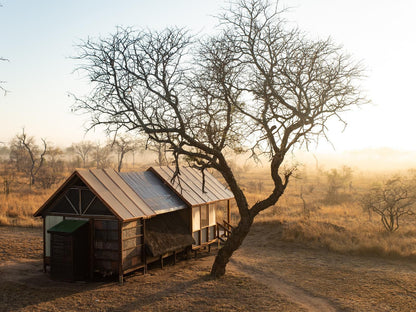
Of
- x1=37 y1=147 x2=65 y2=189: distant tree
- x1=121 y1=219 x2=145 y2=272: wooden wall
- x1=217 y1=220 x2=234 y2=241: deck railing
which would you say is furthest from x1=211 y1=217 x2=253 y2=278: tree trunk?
x1=37 y1=147 x2=65 y2=189: distant tree

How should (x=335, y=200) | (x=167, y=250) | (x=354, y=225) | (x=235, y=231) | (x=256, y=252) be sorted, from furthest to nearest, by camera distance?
(x=335, y=200), (x=354, y=225), (x=256, y=252), (x=167, y=250), (x=235, y=231)

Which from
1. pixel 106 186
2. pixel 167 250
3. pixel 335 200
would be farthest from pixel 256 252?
pixel 335 200

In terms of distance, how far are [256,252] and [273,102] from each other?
28.0 feet

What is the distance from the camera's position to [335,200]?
3338 centimetres

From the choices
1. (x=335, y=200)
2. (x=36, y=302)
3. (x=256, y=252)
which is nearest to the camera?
(x=36, y=302)

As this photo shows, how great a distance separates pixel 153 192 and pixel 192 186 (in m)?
2.78

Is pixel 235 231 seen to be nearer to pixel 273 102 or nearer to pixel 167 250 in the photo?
pixel 167 250

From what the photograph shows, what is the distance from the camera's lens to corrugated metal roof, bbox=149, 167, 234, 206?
16016 mm

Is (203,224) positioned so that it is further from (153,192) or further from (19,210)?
(19,210)

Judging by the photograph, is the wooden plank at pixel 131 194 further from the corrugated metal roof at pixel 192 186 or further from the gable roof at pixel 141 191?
the corrugated metal roof at pixel 192 186

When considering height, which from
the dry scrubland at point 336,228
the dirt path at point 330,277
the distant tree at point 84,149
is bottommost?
the dirt path at point 330,277

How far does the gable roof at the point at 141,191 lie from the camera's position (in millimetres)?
12430

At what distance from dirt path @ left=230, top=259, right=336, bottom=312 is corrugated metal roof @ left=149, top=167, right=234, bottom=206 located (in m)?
3.46

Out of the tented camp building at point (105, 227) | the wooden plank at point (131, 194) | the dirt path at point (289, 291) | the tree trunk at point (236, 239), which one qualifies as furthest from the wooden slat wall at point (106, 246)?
the dirt path at point (289, 291)
